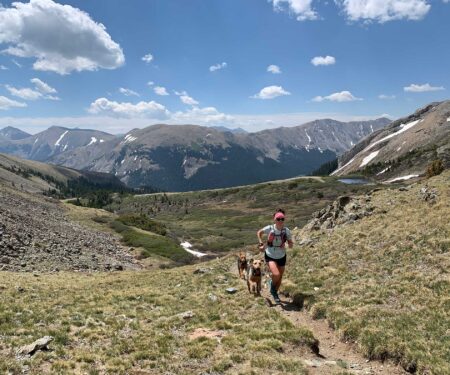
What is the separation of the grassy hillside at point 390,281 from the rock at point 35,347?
10724 millimetres

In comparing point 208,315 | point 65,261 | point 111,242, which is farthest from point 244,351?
point 111,242

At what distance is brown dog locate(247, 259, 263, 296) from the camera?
18.9 meters

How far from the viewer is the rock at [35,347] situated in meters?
12.5

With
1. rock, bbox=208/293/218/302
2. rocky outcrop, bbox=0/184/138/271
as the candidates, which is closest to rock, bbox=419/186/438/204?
rock, bbox=208/293/218/302

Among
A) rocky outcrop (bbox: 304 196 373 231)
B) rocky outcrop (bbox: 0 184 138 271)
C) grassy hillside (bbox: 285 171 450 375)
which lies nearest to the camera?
grassy hillside (bbox: 285 171 450 375)

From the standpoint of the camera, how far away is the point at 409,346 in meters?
11.8

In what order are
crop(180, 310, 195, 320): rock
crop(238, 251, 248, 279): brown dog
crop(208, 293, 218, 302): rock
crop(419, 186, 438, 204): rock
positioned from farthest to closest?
crop(419, 186, 438, 204): rock
crop(238, 251, 248, 279): brown dog
crop(208, 293, 218, 302): rock
crop(180, 310, 195, 320): rock

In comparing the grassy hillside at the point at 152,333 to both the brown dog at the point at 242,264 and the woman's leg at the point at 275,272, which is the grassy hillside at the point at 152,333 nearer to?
the woman's leg at the point at 275,272

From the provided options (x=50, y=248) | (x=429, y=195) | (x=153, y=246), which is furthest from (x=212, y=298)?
(x=153, y=246)

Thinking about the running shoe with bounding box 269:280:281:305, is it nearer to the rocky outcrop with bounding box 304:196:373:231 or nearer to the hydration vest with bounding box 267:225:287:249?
the hydration vest with bounding box 267:225:287:249

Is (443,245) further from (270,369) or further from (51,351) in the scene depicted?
(51,351)

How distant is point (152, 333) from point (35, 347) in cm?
408

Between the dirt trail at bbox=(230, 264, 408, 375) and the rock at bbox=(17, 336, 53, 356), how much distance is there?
8.84 m

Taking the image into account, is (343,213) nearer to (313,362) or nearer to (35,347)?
(313,362)
